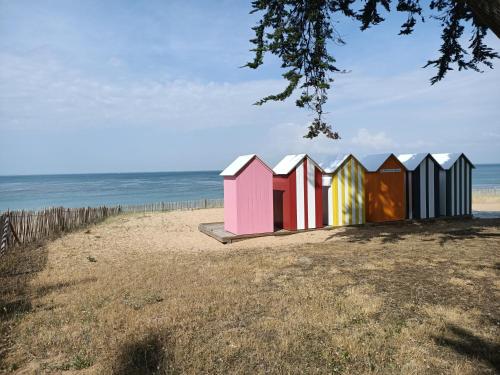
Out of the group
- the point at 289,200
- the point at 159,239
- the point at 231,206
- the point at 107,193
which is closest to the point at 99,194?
the point at 107,193

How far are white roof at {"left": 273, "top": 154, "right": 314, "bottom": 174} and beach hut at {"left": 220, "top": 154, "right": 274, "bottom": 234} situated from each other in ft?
2.21

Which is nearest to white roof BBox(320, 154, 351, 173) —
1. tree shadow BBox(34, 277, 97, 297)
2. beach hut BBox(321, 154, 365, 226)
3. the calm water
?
beach hut BBox(321, 154, 365, 226)

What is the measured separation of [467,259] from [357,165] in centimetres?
826

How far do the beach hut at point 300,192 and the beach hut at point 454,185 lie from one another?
6990 mm

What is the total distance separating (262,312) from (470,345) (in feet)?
9.05

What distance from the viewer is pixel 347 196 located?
16453 mm

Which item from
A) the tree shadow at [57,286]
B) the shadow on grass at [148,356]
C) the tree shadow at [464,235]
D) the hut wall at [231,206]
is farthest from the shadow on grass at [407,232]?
the shadow on grass at [148,356]

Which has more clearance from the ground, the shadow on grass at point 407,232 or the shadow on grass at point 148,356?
the shadow on grass at point 148,356

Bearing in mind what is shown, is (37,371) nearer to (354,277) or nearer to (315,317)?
(315,317)

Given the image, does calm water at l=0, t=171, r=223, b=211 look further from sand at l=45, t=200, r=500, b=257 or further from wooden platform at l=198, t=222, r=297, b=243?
wooden platform at l=198, t=222, r=297, b=243

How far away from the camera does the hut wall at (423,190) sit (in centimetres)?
1761

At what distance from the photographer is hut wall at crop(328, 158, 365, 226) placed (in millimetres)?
16203

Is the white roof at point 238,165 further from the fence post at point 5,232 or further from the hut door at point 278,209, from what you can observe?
the fence post at point 5,232

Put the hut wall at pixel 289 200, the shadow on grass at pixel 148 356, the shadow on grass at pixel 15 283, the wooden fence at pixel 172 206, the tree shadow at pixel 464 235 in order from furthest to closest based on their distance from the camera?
1. the wooden fence at pixel 172 206
2. the hut wall at pixel 289 200
3. the tree shadow at pixel 464 235
4. the shadow on grass at pixel 15 283
5. the shadow on grass at pixel 148 356
